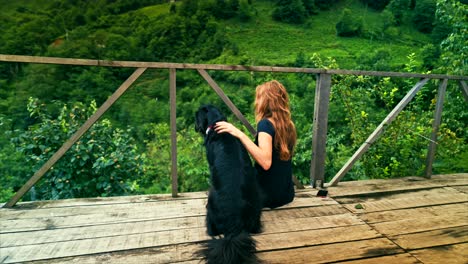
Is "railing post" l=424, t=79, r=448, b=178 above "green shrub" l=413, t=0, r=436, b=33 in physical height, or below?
below

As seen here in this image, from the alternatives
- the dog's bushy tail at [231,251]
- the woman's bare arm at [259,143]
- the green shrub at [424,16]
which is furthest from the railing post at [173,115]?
the green shrub at [424,16]

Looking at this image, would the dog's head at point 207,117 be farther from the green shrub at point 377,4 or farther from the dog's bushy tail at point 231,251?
the green shrub at point 377,4

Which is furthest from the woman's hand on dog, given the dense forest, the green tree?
the green tree

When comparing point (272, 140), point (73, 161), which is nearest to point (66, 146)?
point (73, 161)

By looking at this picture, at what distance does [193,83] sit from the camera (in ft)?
36.0

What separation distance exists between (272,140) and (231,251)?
74 cm

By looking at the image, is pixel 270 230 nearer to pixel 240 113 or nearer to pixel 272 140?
pixel 272 140

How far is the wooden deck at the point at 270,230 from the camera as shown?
1.52 meters

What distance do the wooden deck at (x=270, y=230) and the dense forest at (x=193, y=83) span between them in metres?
0.70

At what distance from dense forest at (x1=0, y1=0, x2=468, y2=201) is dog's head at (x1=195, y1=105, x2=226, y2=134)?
948 millimetres

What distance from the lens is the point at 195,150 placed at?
5.07 metres

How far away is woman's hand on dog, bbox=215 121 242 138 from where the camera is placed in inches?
66.0

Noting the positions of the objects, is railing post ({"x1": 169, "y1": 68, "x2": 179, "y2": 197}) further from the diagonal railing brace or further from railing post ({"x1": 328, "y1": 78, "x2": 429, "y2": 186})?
railing post ({"x1": 328, "y1": 78, "x2": 429, "y2": 186})

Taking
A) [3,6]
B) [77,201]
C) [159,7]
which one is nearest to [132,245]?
[77,201]
